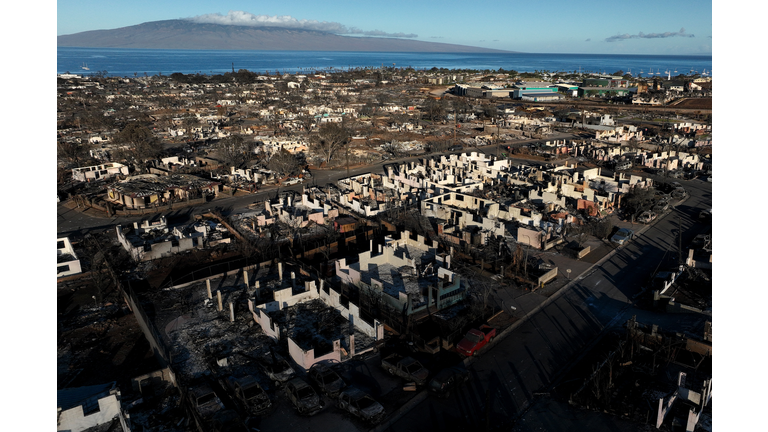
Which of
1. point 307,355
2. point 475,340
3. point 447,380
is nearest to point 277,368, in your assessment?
point 307,355

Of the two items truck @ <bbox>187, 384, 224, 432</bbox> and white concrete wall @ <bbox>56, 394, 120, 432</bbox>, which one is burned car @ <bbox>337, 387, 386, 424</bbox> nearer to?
truck @ <bbox>187, 384, 224, 432</bbox>

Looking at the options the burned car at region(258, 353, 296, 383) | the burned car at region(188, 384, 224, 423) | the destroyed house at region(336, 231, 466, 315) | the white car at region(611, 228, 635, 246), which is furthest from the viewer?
the white car at region(611, 228, 635, 246)

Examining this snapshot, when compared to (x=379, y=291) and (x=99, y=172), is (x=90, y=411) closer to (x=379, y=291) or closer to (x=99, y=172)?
(x=379, y=291)

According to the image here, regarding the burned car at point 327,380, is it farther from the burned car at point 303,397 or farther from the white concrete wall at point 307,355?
the burned car at point 303,397

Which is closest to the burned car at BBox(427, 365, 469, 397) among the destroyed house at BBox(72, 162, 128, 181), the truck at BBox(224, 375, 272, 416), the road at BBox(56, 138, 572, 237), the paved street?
the paved street

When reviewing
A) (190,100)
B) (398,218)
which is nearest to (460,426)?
(398,218)

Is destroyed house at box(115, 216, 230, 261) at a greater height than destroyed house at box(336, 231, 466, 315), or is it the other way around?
destroyed house at box(115, 216, 230, 261)

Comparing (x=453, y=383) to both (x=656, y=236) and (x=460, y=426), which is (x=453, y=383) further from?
(x=656, y=236)
